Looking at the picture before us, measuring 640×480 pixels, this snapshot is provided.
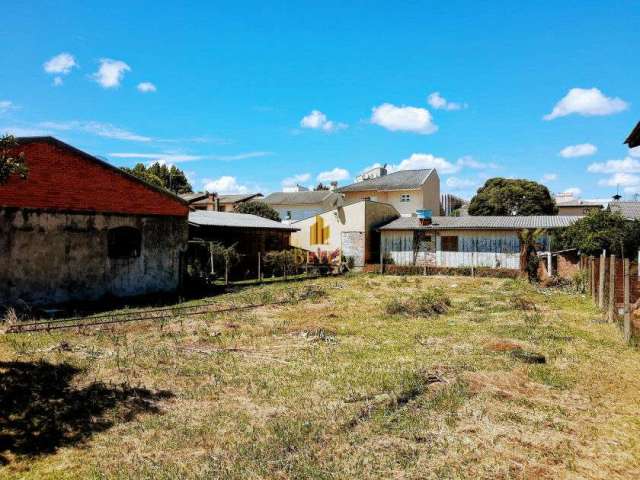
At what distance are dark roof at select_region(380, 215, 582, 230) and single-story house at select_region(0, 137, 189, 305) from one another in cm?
1652

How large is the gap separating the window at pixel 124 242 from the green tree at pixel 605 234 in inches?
841

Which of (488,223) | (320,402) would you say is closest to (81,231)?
(320,402)

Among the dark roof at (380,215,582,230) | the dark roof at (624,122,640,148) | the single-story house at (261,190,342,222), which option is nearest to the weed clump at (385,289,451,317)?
the dark roof at (624,122,640,148)

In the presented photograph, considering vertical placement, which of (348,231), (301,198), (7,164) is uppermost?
(301,198)

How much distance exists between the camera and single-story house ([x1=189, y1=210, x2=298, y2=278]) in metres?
24.3

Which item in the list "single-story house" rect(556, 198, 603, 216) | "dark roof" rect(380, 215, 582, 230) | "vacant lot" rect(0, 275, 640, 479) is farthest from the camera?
"single-story house" rect(556, 198, 603, 216)

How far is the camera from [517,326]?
12.3m

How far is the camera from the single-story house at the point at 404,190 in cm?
4366

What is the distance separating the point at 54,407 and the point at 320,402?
12.7 ft

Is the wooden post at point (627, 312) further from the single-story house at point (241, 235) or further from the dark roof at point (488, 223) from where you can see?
the dark roof at point (488, 223)

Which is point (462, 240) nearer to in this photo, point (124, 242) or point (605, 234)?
point (605, 234)

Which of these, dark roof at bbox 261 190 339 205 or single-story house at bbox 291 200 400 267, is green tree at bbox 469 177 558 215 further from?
single-story house at bbox 291 200 400 267

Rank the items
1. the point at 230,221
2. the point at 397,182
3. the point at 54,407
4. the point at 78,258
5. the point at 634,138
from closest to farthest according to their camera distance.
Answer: the point at 54,407
the point at 634,138
the point at 78,258
the point at 230,221
the point at 397,182

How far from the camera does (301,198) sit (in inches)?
2077
